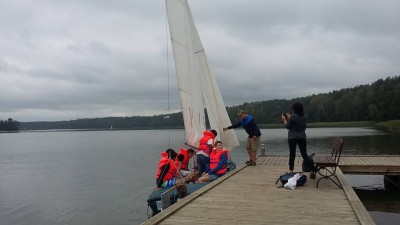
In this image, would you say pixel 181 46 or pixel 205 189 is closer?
pixel 205 189

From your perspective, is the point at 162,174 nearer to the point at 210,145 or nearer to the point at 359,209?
the point at 210,145

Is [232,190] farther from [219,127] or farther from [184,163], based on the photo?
[219,127]

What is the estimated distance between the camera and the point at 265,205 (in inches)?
272

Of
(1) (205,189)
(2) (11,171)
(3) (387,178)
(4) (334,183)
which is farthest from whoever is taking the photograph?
(2) (11,171)

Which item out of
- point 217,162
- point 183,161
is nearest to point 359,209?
point 217,162

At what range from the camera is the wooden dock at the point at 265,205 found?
19.3 ft

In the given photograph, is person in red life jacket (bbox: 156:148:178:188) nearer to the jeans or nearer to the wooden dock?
the jeans

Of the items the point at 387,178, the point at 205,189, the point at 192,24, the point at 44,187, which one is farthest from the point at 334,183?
the point at 44,187

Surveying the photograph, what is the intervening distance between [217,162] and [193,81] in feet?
12.4

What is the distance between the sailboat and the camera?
42.6 feet

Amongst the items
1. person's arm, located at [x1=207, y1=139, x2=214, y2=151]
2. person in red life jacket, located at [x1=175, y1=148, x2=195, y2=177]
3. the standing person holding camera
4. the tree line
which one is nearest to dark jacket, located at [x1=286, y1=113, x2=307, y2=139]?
the standing person holding camera

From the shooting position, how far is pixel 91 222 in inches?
559

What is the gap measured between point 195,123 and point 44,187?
14255 mm

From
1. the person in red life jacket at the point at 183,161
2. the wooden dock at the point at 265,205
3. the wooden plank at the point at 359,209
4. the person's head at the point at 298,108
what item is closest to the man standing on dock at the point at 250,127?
the person in red life jacket at the point at 183,161
